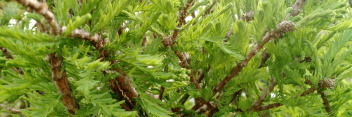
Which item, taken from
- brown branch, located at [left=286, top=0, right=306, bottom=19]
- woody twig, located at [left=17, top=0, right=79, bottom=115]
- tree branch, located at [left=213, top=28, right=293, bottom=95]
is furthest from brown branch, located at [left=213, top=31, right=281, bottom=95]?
woody twig, located at [left=17, top=0, right=79, bottom=115]

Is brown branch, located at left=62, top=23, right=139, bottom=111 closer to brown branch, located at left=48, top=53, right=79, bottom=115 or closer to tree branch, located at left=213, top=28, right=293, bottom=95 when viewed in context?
brown branch, located at left=48, top=53, right=79, bottom=115

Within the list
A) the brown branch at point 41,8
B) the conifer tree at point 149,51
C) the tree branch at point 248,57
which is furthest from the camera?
the tree branch at point 248,57

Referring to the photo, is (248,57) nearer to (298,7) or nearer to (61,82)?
(298,7)

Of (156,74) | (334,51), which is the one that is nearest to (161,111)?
(156,74)

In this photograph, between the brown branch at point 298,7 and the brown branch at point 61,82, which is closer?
the brown branch at point 61,82

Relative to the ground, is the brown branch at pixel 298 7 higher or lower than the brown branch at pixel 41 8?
lower

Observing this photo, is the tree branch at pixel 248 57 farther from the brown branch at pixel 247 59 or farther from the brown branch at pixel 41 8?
the brown branch at pixel 41 8

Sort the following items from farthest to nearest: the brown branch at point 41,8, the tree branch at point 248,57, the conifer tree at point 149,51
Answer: the tree branch at point 248,57 < the conifer tree at point 149,51 < the brown branch at point 41,8

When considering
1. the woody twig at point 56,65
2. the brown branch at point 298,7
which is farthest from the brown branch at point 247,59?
the woody twig at point 56,65

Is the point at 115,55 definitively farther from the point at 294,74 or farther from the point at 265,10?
the point at 294,74
